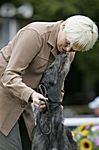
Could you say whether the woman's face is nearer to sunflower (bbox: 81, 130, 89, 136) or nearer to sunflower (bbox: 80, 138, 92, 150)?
sunflower (bbox: 80, 138, 92, 150)

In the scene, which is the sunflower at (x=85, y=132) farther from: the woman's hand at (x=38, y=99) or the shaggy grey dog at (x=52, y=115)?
the woman's hand at (x=38, y=99)

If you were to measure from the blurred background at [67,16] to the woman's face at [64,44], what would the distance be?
3537 millimetres

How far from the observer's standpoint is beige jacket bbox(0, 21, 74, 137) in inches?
169

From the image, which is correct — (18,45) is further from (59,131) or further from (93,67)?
(93,67)

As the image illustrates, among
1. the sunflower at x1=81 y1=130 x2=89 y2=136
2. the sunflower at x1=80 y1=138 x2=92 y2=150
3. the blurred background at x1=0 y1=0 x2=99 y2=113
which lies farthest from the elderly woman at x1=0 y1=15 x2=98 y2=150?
the blurred background at x1=0 y1=0 x2=99 y2=113

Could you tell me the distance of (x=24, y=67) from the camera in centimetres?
432

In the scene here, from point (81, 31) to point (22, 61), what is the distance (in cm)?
41

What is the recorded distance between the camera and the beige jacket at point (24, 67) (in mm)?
4293

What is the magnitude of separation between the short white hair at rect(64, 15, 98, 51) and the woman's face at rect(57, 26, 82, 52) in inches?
1.2

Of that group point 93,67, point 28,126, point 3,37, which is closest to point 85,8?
point 93,67

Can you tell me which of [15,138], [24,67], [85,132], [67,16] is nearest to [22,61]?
[24,67]

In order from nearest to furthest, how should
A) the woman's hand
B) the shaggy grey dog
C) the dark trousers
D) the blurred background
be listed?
the woman's hand, the shaggy grey dog, the dark trousers, the blurred background

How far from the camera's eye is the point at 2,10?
16062 millimetres

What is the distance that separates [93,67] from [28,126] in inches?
374
